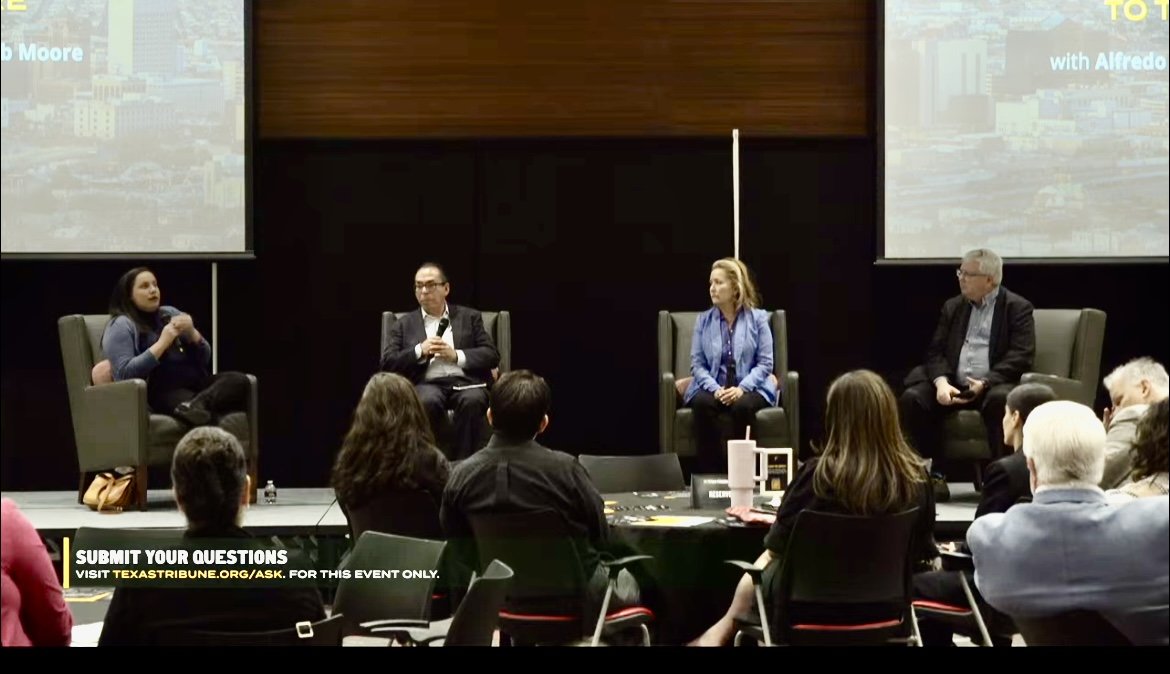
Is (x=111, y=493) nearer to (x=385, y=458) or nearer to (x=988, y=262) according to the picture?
(x=385, y=458)

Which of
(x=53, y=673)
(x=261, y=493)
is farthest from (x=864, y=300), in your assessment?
(x=53, y=673)

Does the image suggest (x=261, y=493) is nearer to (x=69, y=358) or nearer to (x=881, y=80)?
(x=69, y=358)

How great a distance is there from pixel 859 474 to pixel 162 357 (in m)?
3.52

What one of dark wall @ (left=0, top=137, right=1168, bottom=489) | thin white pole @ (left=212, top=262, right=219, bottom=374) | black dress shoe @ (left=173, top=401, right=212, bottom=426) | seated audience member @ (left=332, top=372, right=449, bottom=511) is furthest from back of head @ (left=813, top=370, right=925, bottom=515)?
thin white pole @ (left=212, top=262, right=219, bottom=374)

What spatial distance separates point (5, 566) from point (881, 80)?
186 inches

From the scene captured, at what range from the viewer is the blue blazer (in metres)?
6.58

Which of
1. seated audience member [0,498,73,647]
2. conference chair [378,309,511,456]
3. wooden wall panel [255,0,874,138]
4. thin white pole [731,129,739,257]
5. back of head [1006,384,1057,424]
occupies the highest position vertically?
wooden wall panel [255,0,874,138]

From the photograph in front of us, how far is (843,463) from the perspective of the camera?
3.85 m

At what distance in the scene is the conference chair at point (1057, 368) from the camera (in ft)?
21.2

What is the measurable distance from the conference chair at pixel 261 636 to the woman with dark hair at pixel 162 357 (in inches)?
116

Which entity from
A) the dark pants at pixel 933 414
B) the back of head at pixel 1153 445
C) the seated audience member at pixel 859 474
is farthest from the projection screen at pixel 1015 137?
the seated audience member at pixel 859 474

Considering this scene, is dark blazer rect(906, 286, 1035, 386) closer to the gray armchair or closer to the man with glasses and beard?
the man with glasses and beard

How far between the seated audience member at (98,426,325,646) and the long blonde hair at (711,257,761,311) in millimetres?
3360

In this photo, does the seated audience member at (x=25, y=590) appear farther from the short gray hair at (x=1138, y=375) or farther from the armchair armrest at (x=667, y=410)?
the armchair armrest at (x=667, y=410)
